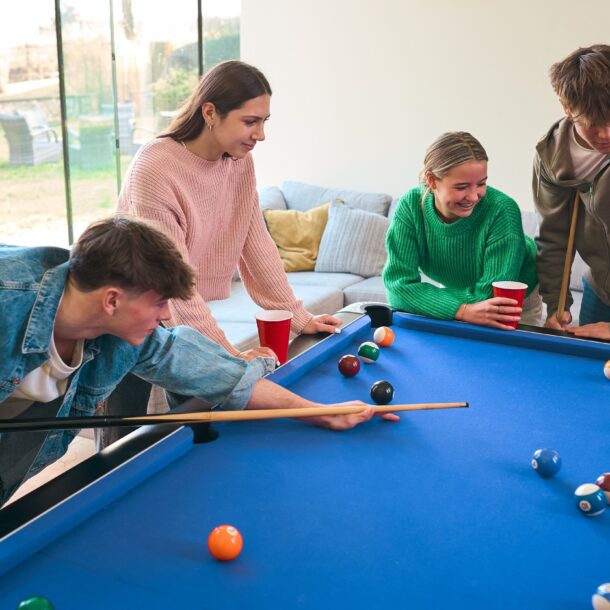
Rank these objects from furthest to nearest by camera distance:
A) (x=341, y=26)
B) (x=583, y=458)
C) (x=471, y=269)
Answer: (x=341, y=26) → (x=471, y=269) → (x=583, y=458)

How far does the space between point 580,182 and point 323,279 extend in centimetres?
226

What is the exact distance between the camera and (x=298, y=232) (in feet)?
15.3

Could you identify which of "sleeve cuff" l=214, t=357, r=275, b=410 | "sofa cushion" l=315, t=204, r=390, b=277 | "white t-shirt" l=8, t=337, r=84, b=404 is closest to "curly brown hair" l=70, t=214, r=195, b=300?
"white t-shirt" l=8, t=337, r=84, b=404

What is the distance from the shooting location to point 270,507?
1256 mm

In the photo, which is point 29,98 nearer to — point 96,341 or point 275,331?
point 275,331

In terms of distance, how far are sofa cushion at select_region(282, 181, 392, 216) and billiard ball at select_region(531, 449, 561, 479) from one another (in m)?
3.45

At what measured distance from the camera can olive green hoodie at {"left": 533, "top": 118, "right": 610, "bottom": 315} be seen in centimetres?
228

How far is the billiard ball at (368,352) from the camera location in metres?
1.95

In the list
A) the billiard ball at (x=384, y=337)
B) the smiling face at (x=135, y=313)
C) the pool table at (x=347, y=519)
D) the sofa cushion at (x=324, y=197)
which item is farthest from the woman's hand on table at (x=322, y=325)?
the sofa cushion at (x=324, y=197)

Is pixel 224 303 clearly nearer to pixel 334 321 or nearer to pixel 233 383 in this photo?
pixel 334 321

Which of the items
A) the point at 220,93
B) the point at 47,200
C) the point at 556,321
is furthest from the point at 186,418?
the point at 47,200

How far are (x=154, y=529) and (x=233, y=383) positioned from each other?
46 cm

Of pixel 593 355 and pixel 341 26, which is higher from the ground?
pixel 341 26

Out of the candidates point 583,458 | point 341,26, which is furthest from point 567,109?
point 341,26
